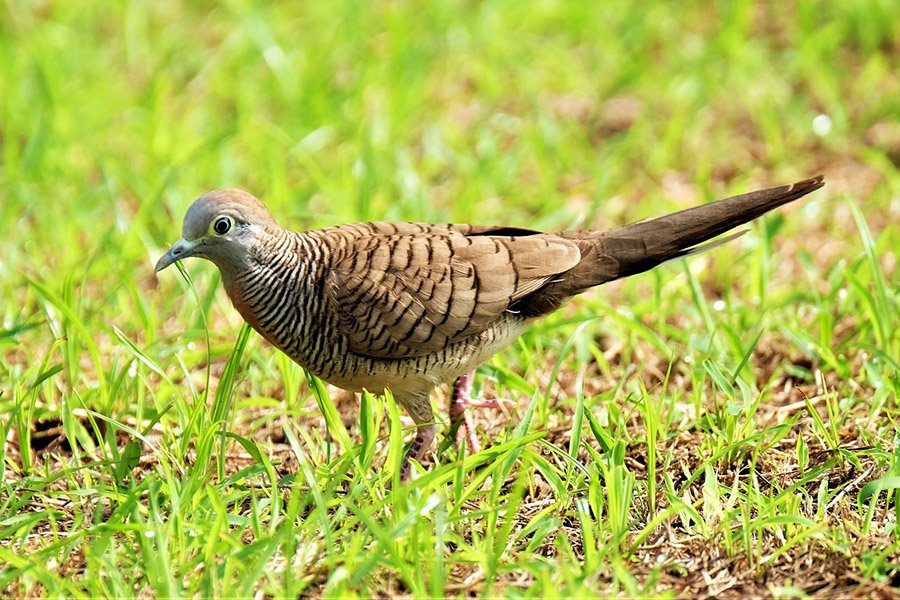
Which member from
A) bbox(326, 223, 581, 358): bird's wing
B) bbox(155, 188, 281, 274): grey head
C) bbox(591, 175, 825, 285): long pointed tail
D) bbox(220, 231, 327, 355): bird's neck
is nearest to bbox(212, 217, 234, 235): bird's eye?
bbox(155, 188, 281, 274): grey head

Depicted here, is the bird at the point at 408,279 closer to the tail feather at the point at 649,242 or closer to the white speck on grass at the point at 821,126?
the tail feather at the point at 649,242

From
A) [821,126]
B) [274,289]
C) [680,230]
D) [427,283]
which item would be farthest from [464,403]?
[821,126]

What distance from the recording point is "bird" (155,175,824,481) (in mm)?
4008

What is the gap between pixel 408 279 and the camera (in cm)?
411

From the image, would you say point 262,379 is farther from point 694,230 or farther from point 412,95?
point 412,95

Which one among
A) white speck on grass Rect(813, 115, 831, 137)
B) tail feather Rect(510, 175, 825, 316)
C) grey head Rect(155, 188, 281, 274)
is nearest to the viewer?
grey head Rect(155, 188, 281, 274)

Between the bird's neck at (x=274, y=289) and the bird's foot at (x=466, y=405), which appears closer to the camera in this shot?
the bird's neck at (x=274, y=289)

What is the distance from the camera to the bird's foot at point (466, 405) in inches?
168

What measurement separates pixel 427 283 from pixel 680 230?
97cm

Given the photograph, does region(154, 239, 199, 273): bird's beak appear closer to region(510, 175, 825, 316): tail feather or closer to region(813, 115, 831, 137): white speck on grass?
region(510, 175, 825, 316): tail feather

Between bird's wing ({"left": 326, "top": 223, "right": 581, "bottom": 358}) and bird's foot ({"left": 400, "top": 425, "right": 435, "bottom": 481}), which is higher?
bird's wing ({"left": 326, "top": 223, "right": 581, "bottom": 358})

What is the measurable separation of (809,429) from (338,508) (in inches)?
→ 71.1

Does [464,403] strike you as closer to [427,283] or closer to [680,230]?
[427,283]

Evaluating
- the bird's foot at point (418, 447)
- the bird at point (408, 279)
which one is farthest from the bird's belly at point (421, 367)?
the bird's foot at point (418, 447)
